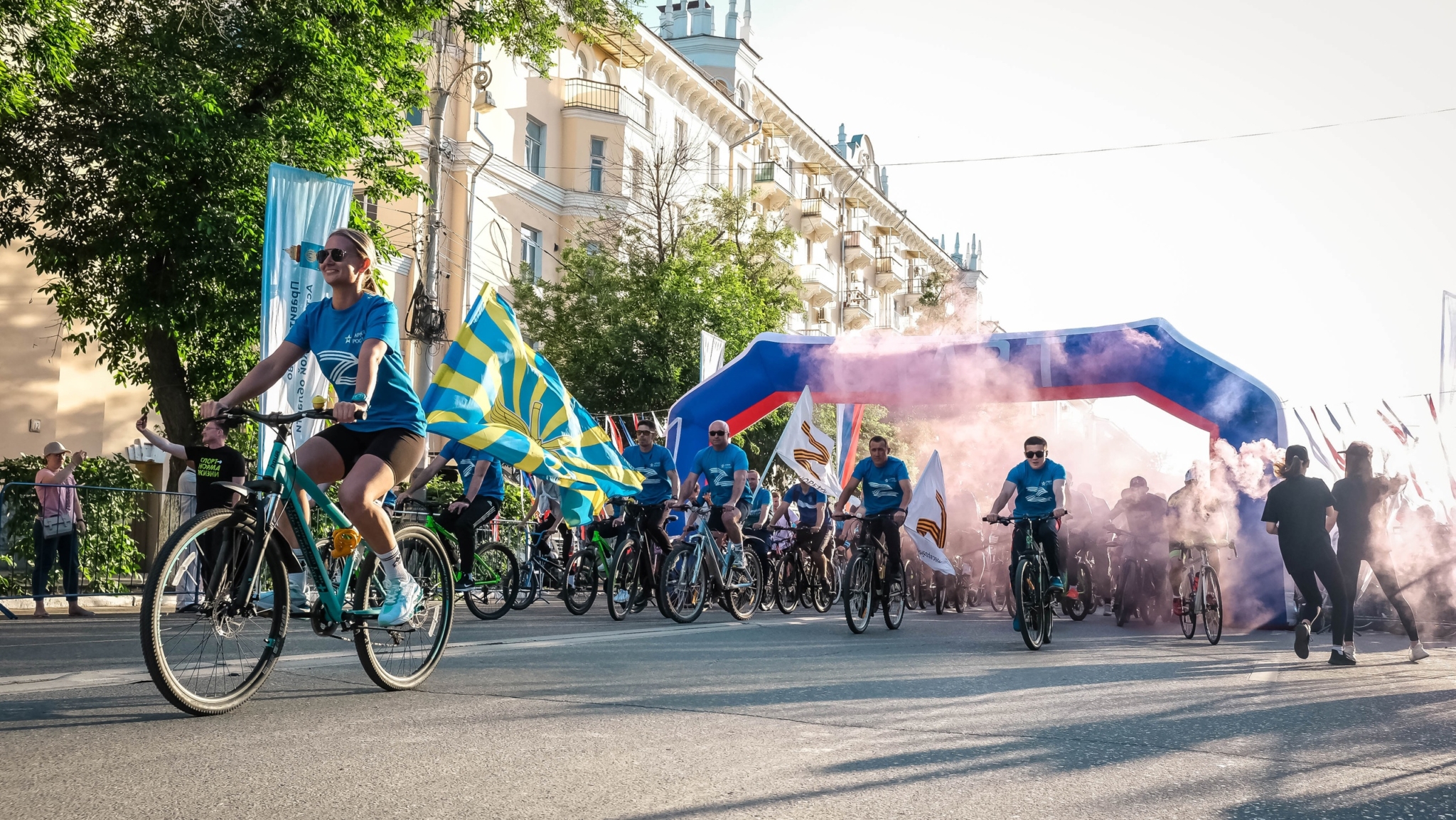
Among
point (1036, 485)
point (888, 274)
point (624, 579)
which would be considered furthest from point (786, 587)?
point (888, 274)

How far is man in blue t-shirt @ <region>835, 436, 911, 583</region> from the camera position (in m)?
11.8

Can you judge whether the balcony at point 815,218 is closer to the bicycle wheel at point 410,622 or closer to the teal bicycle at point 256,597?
the bicycle wheel at point 410,622

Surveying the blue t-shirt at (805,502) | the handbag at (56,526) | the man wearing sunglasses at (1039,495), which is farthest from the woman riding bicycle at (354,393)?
the blue t-shirt at (805,502)

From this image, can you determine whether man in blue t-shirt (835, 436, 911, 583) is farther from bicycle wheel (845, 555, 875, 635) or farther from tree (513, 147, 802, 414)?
tree (513, 147, 802, 414)

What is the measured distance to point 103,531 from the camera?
46.6 feet

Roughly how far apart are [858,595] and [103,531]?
8100 mm

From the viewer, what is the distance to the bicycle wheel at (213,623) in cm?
487

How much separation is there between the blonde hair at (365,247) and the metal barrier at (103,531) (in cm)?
853

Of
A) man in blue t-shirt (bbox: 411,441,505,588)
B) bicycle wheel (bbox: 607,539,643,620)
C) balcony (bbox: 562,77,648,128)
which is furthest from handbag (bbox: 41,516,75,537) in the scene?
balcony (bbox: 562,77,648,128)

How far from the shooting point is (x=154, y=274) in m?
16.1

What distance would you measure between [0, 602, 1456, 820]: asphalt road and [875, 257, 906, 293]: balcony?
5815 cm

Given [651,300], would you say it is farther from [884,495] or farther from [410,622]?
[410,622]

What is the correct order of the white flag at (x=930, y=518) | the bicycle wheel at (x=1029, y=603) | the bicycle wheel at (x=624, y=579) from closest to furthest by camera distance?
the bicycle wheel at (x=1029, y=603) → the bicycle wheel at (x=624, y=579) → the white flag at (x=930, y=518)

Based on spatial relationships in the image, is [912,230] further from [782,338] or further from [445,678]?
[445,678]
